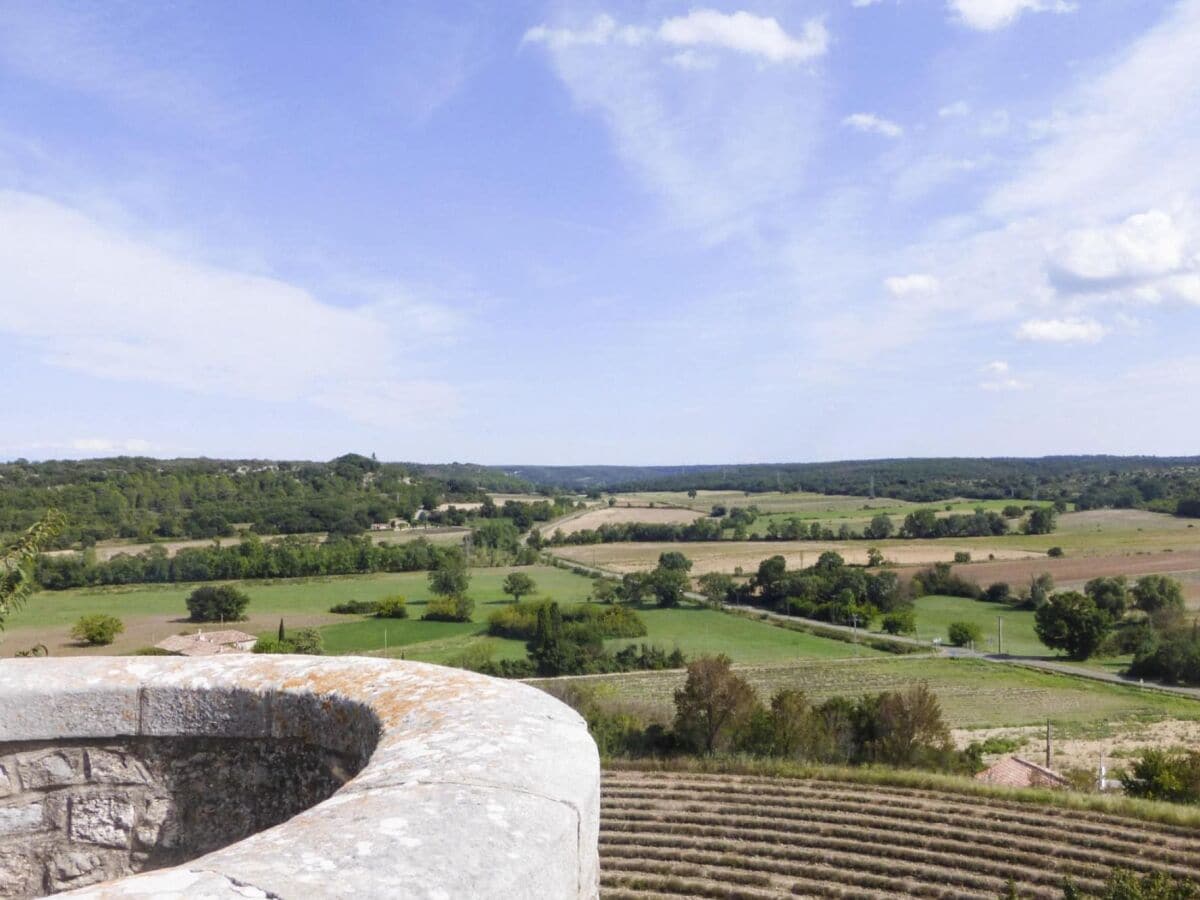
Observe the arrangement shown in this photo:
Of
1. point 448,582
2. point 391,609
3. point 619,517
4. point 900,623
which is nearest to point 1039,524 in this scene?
point 900,623

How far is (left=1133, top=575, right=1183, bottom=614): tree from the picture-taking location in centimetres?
4432

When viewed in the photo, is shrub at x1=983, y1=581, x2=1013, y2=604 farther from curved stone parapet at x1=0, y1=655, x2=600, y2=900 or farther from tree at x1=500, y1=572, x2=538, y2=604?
curved stone parapet at x1=0, y1=655, x2=600, y2=900

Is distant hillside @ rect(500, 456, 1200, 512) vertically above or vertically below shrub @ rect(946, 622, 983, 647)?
above

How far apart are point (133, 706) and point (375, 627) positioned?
134ft

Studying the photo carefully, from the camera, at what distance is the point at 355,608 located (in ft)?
149

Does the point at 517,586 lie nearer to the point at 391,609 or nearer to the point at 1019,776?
the point at 391,609

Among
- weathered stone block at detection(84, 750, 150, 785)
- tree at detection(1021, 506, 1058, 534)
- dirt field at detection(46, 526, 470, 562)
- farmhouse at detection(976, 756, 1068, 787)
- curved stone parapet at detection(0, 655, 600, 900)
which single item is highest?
curved stone parapet at detection(0, 655, 600, 900)

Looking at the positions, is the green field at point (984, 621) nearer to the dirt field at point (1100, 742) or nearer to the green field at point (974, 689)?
the green field at point (974, 689)

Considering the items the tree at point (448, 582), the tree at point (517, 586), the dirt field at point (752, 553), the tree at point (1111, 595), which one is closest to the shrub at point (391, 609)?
the tree at point (448, 582)

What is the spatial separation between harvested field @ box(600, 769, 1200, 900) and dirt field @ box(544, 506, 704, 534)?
66.7 m

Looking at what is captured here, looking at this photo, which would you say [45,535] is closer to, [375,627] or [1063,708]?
[1063,708]

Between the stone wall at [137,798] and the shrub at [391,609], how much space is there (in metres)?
44.3

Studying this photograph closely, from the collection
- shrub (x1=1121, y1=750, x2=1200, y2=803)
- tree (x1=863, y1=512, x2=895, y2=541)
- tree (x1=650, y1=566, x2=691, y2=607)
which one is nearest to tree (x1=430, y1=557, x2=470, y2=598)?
tree (x1=650, y1=566, x2=691, y2=607)

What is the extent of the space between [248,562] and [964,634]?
45155 mm
